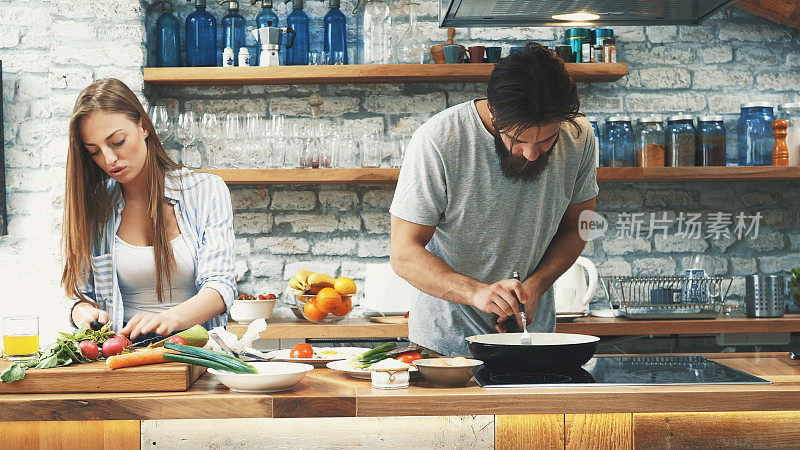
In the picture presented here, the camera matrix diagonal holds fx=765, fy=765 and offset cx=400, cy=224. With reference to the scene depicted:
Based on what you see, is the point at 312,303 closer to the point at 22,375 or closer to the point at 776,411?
the point at 22,375

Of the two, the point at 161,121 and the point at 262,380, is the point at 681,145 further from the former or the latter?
the point at 262,380

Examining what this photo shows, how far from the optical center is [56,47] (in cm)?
379

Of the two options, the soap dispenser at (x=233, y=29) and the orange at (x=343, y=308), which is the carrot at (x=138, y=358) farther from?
the soap dispenser at (x=233, y=29)

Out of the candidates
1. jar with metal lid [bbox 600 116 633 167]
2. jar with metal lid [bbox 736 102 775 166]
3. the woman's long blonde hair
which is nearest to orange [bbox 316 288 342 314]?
the woman's long blonde hair

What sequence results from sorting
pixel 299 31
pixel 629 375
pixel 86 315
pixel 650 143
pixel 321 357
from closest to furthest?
pixel 629 375 → pixel 321 357 → pixel 86 315 → pixel 650 143 → pixel 299 31

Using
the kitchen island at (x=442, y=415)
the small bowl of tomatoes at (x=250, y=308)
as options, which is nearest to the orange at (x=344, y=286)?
the small bowl of tomatoes at (x=250, y=308)

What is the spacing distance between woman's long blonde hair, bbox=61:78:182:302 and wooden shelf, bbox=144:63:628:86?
1.58 m

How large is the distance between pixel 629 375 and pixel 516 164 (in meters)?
0.69

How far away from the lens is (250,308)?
3691 millimetres

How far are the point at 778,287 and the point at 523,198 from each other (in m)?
2.11

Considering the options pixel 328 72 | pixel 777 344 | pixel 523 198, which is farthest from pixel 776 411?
pixel 328 72

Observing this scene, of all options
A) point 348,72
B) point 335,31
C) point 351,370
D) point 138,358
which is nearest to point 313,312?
point 348,72

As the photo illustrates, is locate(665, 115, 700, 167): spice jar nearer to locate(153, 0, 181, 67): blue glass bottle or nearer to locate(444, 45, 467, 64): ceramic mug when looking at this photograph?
locate(444, 45, 467, 64): ceramic mug

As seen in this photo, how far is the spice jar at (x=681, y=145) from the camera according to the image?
155 inches
